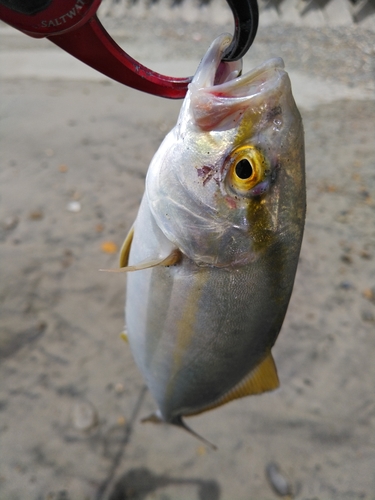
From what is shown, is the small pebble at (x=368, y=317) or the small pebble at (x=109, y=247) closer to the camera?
the small pebble at (x=368, y=317)

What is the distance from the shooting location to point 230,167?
905mm

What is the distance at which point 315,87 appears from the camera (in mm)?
6820

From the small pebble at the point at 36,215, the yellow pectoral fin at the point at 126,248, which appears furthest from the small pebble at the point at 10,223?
the yellow pectoral fin at the point at 126,248

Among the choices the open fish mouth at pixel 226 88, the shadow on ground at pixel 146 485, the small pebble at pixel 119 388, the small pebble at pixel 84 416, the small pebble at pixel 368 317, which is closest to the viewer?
the open fish mouth at pixel 226 88

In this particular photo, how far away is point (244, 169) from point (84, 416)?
6.41ft

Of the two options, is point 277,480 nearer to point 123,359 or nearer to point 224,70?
point 123,359

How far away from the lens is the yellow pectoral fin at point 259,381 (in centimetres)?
119

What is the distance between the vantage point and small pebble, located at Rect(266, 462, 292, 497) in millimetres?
2057

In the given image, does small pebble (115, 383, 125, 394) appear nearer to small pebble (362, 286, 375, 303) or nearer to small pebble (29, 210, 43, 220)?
small pebble (29, 210, 43, 220)

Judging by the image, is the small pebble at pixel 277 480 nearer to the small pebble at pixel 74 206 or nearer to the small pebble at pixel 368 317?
the small pebble at pixel 368 317

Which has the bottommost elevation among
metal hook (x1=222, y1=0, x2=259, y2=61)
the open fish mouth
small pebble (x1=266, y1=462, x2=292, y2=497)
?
small pebble (x1=266, y1=462, x2=292, y2=497)

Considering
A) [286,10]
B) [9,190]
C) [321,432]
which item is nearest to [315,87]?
[286,10]

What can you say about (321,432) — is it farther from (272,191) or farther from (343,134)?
(343,134)

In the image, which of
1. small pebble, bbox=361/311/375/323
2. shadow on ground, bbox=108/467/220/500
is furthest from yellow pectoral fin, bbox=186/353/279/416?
small pebble, bbox=361/311/375/323
